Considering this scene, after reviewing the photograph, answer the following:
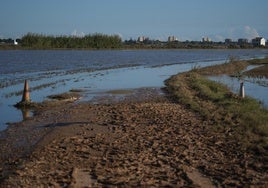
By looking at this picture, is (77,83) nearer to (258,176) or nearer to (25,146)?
(25,146)

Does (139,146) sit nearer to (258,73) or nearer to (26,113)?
(26,113)

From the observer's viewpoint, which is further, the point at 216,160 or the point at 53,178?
the point at 216,160

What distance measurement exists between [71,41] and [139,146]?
121 m

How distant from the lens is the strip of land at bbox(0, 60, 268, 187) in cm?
855

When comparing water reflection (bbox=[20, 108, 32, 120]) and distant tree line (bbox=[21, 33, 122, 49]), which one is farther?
distant tree line (bbox=[21, 33, 122, 49])

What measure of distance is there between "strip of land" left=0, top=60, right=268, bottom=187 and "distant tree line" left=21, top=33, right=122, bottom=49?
109839 millimetres

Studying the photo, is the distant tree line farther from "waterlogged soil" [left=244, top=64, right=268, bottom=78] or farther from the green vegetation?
the green vegetation

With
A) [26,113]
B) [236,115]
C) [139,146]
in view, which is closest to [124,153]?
[139,146]

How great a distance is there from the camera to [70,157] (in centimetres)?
1012

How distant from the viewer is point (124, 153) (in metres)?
10.4

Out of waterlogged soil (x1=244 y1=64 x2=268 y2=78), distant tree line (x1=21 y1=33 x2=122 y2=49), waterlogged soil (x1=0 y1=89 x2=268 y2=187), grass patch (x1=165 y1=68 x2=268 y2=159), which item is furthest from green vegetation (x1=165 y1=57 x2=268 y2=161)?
distant tree line (x1=21 y1=33 x2=122 y2=49)

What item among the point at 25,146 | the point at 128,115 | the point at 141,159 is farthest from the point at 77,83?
the point at 141,159

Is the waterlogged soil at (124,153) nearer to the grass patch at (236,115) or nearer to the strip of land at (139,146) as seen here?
the strip of land at (139,146)

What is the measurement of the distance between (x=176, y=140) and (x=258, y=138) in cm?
237
